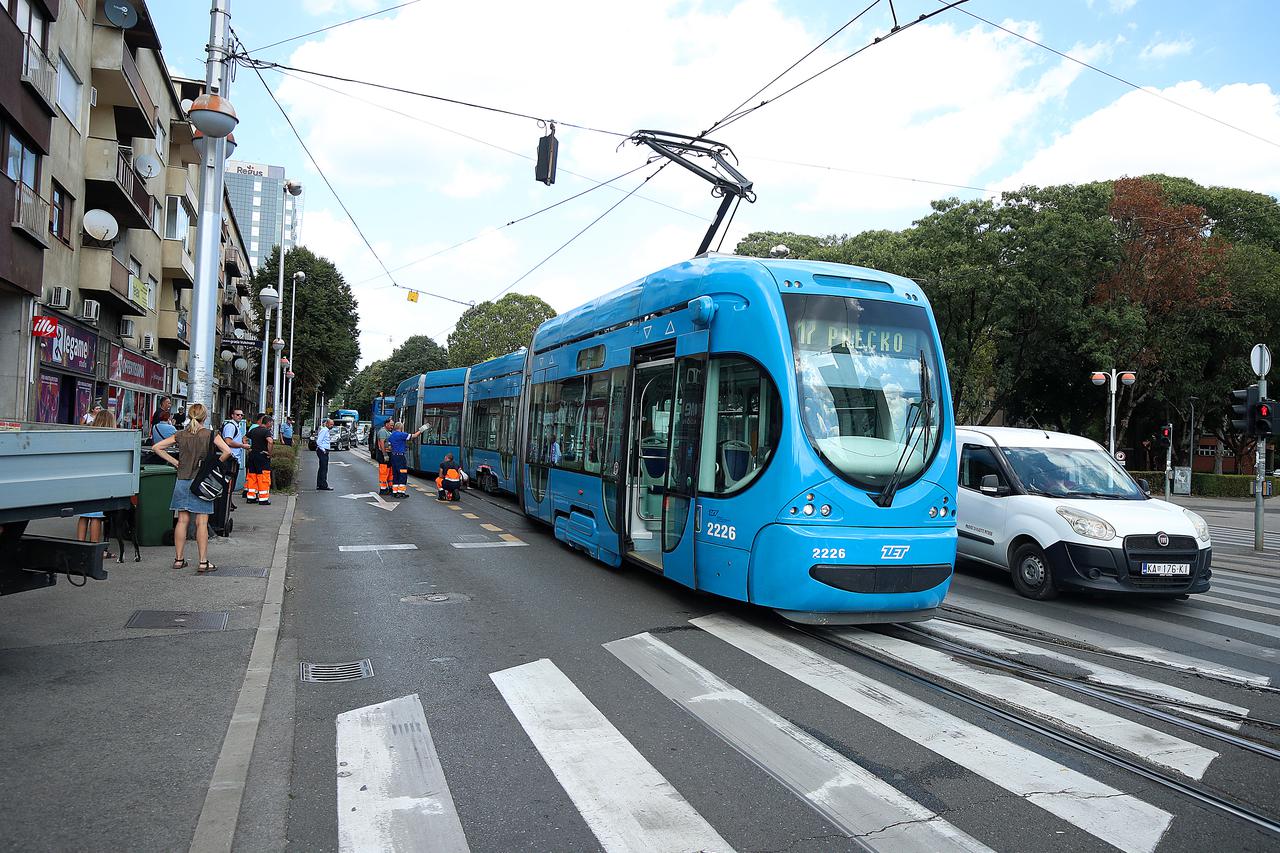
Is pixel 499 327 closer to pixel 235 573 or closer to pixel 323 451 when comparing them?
pixel 323 451

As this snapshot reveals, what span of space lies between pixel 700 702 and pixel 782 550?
5.98ft

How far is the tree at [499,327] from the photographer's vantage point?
212ft

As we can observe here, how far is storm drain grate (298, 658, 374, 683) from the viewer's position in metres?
5.90

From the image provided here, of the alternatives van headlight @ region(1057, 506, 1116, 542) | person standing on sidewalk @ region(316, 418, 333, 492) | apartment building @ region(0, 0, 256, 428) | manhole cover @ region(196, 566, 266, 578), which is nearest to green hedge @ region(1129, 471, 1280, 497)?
person standing on sidewalk @ region(316, 418, 333, 492)

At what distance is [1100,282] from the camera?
33719 millimetres

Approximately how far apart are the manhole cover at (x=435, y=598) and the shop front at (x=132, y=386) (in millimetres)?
17229

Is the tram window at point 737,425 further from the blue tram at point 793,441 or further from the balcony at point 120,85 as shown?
the balcony at point 120,85

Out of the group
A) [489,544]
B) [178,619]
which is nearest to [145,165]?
[489,544]

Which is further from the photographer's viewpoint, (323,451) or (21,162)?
(323,451)

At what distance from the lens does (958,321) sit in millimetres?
33000

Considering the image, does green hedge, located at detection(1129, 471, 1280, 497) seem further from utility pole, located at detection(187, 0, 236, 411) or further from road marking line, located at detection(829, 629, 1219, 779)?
utility pole, located at detection(187, 0, 236, 411)

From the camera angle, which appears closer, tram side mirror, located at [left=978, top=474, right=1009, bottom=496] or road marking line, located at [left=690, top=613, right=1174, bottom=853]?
road marking line, located at [left=690, top=613, right=1174, bottom=853]

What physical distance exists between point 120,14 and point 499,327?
44575 millimetres

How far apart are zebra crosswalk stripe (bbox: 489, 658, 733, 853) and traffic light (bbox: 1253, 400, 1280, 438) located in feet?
47.0
